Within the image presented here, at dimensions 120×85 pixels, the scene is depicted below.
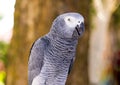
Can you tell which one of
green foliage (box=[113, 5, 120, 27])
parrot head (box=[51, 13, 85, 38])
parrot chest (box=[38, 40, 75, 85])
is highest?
green foliage (box=[113, 5, 120, 27])

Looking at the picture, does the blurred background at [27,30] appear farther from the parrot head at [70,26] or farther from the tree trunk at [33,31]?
the parrot head at [70,26]

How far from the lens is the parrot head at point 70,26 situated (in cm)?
47

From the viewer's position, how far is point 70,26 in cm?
47

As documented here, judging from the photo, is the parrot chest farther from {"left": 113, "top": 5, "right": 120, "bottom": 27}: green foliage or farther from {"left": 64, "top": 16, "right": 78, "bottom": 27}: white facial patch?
{"left": 113, "top": 5, "right": 120, "bottom": 27}: green foliage

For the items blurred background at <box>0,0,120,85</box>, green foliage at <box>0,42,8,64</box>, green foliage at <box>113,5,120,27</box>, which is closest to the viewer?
blurred background at <box>0,0,120,85</box>

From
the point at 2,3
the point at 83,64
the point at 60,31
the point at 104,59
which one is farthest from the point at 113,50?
the point at 60,31

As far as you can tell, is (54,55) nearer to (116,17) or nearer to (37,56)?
(37,56)

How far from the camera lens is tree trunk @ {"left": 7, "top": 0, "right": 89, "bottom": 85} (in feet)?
2.13

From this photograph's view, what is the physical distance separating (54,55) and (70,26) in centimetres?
6

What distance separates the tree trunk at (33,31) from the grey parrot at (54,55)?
12 cm

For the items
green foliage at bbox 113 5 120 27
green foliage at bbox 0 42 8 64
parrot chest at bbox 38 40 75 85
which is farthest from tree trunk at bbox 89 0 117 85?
parrot chest at bbox 38 40 75 85

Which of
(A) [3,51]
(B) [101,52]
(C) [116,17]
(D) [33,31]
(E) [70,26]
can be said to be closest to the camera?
(E) [70,26]

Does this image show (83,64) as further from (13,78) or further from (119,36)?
(119,36)

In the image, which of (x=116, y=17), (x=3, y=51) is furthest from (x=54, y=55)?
(x=116, y=17)
